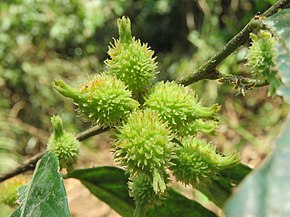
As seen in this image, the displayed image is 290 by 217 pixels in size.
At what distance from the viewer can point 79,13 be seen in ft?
11.0

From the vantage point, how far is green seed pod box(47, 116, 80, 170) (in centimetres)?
112

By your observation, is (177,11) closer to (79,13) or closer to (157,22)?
(157,22)

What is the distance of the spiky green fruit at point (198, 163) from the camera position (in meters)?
0.97

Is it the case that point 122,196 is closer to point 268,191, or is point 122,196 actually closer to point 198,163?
point 198,163

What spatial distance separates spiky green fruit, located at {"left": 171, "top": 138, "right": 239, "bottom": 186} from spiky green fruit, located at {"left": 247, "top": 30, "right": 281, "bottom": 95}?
0.18 meters

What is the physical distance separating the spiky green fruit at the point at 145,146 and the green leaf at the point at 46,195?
11 centimetres

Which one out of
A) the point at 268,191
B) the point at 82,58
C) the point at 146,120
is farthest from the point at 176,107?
the point at 82,58

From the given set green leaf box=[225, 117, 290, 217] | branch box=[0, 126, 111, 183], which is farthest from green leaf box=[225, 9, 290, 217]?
branch box=[0, 126, 111, 183]

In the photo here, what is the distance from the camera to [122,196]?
1270 mm

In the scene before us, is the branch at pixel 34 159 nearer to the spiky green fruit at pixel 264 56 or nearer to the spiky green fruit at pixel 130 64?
the spiky green fruit at pixel 130 64

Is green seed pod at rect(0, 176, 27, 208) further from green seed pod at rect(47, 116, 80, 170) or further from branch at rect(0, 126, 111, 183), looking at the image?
green seed pod at rect(47, 116, 80, 170)

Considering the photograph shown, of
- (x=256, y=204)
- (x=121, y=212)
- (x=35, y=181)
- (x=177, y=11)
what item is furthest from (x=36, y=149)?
(x=256, y=204)

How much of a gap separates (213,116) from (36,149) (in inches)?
106


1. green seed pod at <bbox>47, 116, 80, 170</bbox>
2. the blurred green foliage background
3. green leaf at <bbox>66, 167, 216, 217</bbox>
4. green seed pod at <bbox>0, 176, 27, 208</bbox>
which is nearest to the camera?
green seed pod at <bbox>47, 116, 80, 170</bbox>
